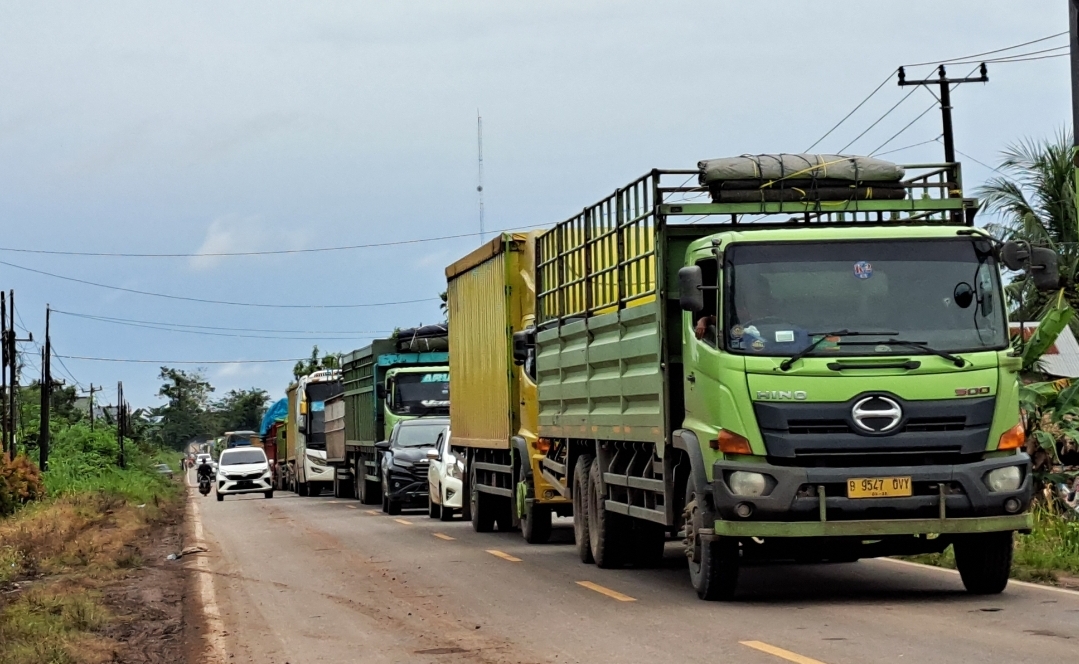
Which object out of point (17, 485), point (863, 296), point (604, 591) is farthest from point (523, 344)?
point (17, 485)

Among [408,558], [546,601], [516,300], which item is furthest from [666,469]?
[516,300]

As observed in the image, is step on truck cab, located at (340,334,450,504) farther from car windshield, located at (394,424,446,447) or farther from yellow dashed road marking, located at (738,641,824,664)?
yellow dashed road marking, located at (738,641,824,664)

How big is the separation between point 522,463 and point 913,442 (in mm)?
8632

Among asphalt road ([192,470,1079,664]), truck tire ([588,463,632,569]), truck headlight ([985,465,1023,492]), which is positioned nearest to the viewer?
asphalt road ([192,470,1079,664])

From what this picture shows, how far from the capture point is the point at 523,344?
19281 mm

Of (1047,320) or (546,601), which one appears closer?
(546,601)

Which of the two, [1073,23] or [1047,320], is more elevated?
[1073,23]

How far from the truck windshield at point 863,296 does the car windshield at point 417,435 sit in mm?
18816

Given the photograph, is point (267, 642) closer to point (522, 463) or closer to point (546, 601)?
point (546, 601)

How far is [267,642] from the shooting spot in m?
10.9

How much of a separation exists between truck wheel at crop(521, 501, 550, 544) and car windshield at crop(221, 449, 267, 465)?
2790cm

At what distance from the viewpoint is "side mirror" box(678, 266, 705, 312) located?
38.3ft

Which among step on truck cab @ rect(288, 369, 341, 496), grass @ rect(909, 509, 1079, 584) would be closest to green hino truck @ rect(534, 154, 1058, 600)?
grass @ rect(909, 509, 1079, 584)

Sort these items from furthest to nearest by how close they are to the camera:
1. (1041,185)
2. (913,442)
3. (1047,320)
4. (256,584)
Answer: (1041,185) < (1047,320) < (256,584) < (913,442)
